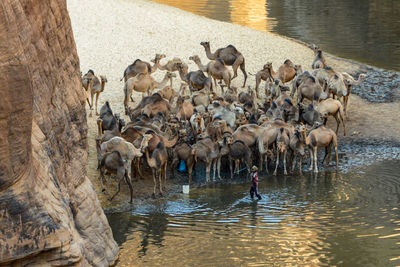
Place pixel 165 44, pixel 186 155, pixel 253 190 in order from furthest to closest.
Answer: pixel 165 44 → pixel 186 155 → pixel 253 190

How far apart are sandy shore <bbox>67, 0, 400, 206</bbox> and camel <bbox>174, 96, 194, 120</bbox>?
2229 millimetres

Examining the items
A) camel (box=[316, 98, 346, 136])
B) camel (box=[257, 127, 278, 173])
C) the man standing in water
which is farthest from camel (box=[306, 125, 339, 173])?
the man standing in water

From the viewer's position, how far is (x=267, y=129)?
1449 centimetres

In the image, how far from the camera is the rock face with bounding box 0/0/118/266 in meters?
6.83

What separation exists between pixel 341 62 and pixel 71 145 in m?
17.9

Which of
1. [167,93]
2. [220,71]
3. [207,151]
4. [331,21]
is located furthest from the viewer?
[331,21]

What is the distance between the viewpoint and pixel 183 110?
16422 mm

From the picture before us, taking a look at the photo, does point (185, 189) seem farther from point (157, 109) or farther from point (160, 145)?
point (157, 109)

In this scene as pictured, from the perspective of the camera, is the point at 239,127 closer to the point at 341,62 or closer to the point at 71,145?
the point at 71,145

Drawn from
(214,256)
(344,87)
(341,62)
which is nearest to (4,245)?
(214,256)

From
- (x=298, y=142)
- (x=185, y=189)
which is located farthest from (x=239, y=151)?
(x=185, y=189)

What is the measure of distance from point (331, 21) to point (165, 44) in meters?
14.1

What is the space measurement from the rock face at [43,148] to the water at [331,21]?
58.1 feet

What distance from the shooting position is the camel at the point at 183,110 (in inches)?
644
